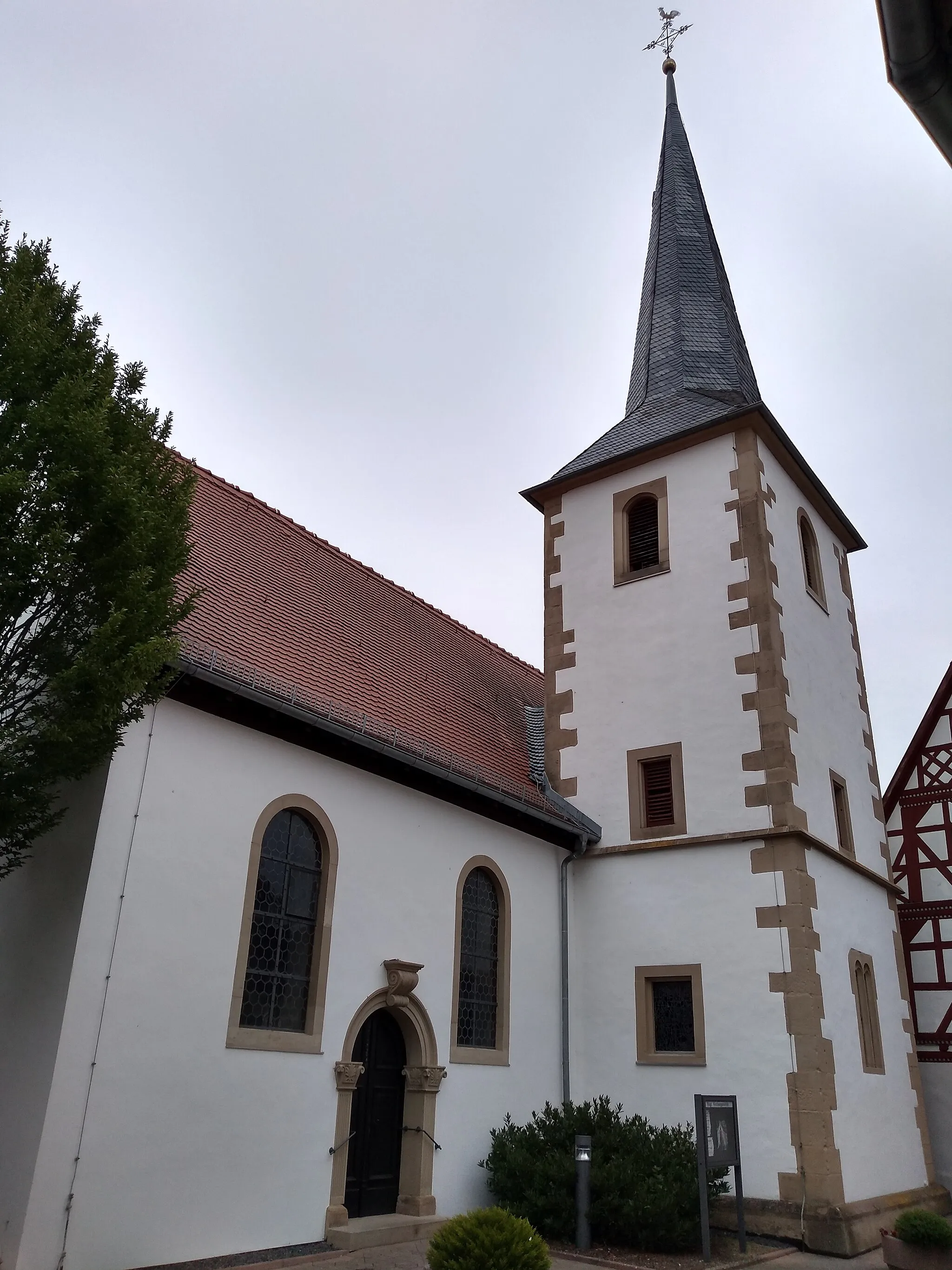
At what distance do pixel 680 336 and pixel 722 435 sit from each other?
4.26m

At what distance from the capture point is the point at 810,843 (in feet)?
40.4

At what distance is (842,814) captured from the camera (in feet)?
46.4

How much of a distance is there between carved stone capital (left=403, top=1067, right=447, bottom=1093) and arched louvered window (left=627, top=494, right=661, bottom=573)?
7.56 meters

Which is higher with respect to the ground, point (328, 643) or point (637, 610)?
point (637, 610)

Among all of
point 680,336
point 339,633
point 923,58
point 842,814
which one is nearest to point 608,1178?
point 842,814

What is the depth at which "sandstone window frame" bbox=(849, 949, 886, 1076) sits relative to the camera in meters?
12.7

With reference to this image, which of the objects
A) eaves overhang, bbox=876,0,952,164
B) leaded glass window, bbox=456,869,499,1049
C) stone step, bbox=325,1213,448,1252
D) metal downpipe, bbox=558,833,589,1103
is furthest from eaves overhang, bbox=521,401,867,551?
eaves overhang, bbox=876,0,952,164

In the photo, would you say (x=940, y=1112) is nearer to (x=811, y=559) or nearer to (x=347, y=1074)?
(x=811, y=559)

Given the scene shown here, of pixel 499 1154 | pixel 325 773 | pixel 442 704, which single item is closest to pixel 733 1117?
pixel 499 1154

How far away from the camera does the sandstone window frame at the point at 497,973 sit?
11.3m

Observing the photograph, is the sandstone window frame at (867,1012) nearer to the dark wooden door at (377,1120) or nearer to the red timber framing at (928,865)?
the red timber framing at (928,865)

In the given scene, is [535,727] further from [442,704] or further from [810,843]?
[810,843]

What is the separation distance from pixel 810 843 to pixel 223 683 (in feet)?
23.9

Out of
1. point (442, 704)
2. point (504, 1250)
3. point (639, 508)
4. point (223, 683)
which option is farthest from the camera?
point (639, 508)
